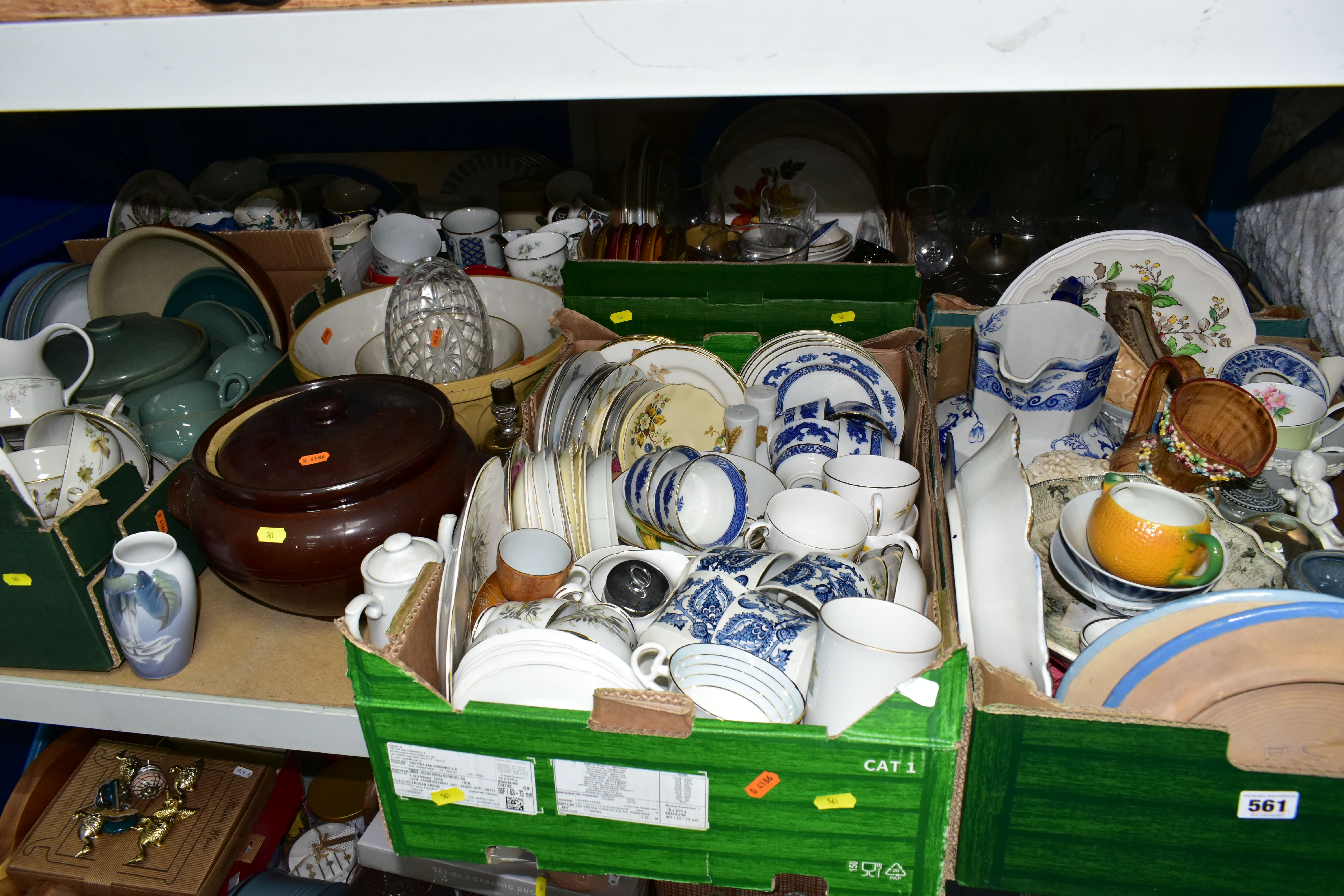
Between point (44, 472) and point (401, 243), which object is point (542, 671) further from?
point (401, 243)

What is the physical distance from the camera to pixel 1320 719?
57 cm

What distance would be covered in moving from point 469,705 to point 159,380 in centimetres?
71

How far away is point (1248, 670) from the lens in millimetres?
566

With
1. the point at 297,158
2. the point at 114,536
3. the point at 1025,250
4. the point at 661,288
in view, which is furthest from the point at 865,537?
the point at 297,158

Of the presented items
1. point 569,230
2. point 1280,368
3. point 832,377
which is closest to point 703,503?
point 832,377

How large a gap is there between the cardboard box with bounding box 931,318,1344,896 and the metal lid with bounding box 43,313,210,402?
1.01 metres

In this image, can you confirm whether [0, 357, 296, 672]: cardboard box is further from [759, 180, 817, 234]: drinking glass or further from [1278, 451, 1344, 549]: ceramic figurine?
[1278, 451, 1344, 549]: ceramic figurine

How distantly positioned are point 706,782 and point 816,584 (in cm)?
20

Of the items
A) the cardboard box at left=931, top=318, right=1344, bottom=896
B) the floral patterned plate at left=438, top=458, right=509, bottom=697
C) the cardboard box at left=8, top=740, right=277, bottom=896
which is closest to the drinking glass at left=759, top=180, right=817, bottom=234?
the floral patterned plate at left=438, top=458, right=509, bottom=697

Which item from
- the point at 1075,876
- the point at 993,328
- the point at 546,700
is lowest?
the point at 1075,876

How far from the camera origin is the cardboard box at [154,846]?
1121 millimetres

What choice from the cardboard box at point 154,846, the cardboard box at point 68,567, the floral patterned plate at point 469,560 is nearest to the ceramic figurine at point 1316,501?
the floral patterned plate at point 469,560

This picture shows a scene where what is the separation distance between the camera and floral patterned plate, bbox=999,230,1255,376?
39.6 inches

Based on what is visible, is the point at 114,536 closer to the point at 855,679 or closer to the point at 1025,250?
the point at 855,679
